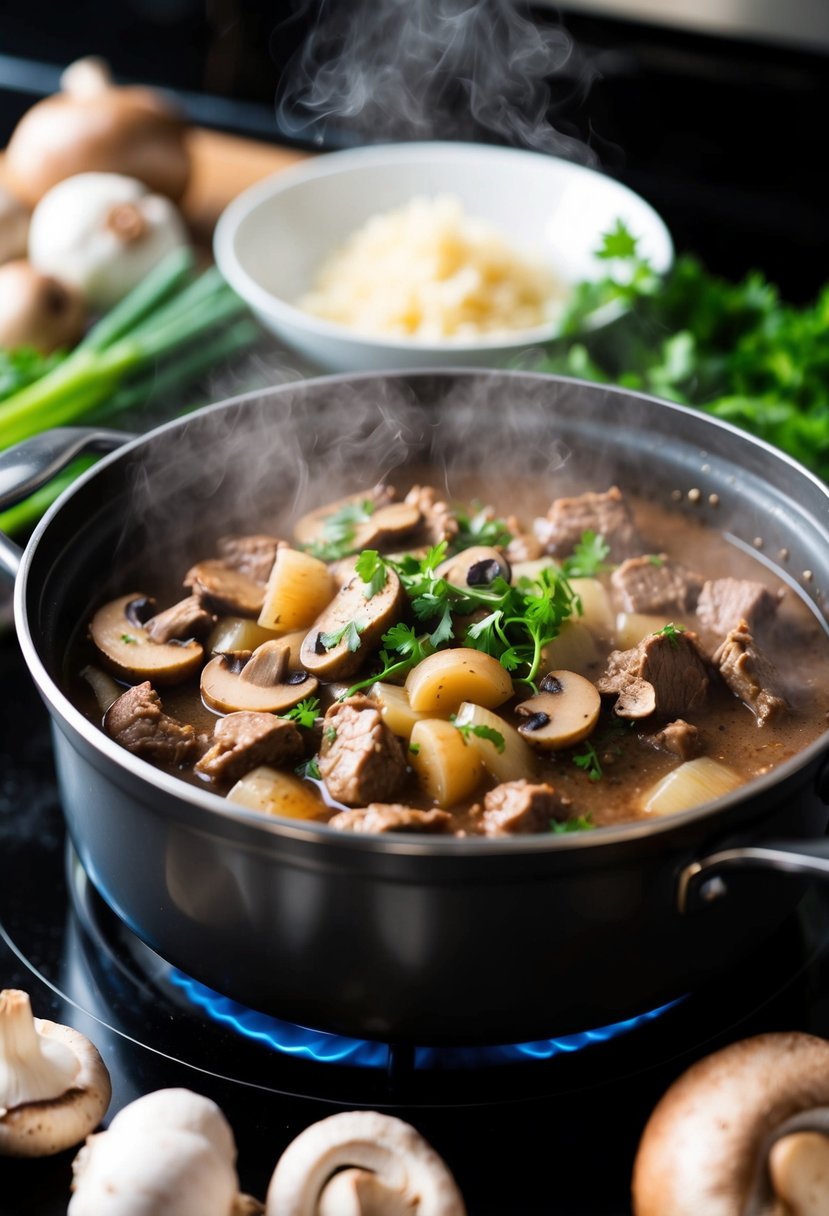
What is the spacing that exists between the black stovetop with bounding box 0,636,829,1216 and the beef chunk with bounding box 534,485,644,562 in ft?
2.99

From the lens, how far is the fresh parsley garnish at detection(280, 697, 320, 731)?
236cm

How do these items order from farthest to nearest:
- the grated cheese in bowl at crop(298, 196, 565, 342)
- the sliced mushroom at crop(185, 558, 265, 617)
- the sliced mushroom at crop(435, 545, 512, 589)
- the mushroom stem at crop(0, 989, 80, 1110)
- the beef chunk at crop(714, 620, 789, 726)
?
the grated cheese in bowl at crop(298, 196, 565, 342), the sliced mushroom at crop(185, 558, 265, 617), the sliced mushroom at crop(435, 545, 512, 589), the beef chunk at crop(714, 620, 789, 726), the mushroom stem at crop(0, 989, 80, 1110)

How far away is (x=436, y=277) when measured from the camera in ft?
13.4

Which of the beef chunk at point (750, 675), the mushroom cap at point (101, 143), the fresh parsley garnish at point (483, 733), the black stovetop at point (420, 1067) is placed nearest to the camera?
the black stovetop at point (420, 1067)

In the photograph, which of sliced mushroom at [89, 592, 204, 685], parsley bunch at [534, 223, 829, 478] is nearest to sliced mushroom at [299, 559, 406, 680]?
sliced mushroom at [89, 592, 204, 685]

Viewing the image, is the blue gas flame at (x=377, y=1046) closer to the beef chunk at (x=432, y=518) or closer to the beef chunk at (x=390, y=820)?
the beef chunk at (x=390, y=820)

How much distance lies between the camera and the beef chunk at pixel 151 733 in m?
2.30

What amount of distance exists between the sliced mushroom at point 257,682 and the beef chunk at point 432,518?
21.3 inches

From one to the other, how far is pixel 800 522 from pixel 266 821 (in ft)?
5.06

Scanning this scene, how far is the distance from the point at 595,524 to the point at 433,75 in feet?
9.64

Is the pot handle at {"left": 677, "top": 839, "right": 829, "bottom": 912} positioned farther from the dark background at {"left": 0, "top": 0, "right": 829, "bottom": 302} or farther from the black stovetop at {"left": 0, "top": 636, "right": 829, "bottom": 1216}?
the dark background at {"left": 0, "top": 0, "right": 829, "bottom": 302}

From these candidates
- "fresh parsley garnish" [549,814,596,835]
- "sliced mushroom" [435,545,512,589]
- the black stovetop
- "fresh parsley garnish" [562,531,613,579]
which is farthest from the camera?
"fresh parsley garnish" [562,531,613,579]

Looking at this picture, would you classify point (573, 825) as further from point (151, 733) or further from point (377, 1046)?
point (151, 733)

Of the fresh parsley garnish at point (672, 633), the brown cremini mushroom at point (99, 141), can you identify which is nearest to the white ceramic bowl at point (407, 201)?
the brown cremini mushroom at point (99, 141)
